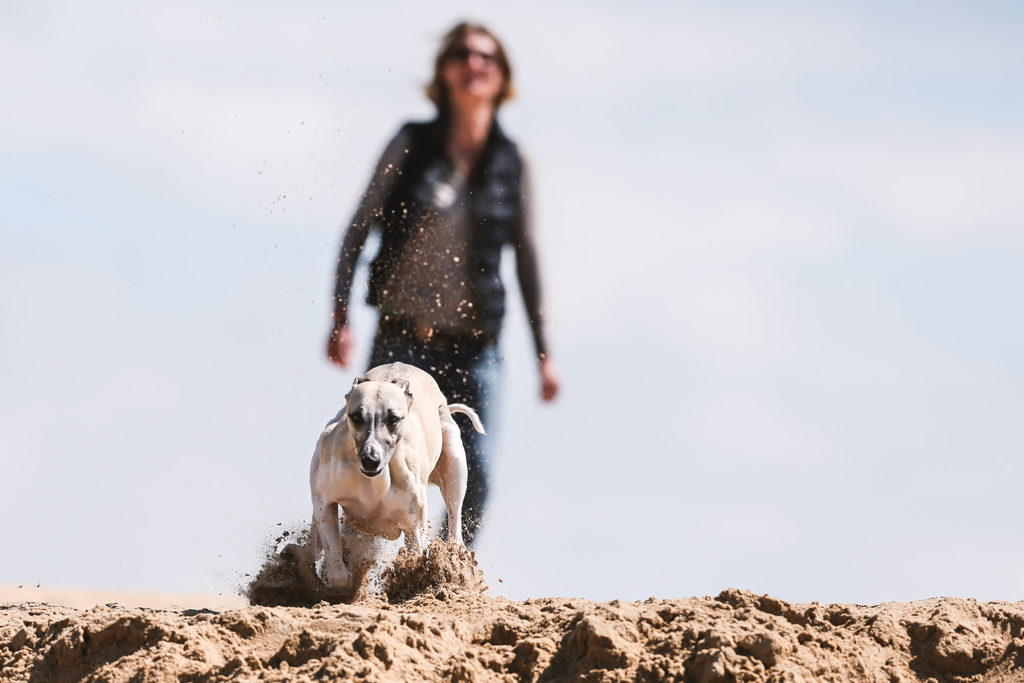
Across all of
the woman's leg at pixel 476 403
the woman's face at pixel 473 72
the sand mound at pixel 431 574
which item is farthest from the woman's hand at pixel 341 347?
the sand mound at pixel 431 574

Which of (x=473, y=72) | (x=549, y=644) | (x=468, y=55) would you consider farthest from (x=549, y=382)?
(x=549, y=644)

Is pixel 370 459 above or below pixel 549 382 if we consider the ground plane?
below

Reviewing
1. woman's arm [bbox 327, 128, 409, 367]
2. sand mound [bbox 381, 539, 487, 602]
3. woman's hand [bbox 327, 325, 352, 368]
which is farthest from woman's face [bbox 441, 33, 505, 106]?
sand mound [bbox 381, 539, 487, 602]

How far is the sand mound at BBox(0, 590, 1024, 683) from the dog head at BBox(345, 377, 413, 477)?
1.41 meters

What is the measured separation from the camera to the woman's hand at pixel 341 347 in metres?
10.8

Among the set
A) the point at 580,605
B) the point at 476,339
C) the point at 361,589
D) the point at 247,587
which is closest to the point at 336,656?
the point at 580,605

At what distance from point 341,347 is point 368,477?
2.62 metres

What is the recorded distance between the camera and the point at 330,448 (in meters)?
8.67

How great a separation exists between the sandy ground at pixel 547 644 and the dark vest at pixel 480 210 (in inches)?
190

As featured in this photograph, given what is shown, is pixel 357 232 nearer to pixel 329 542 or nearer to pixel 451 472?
pixel 451 472

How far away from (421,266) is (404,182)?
0.86 m

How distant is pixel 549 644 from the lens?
6.15 m

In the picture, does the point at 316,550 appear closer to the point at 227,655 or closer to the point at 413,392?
the point at 413,392

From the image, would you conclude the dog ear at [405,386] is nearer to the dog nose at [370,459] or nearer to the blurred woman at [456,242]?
the dog nose at [370,459]
